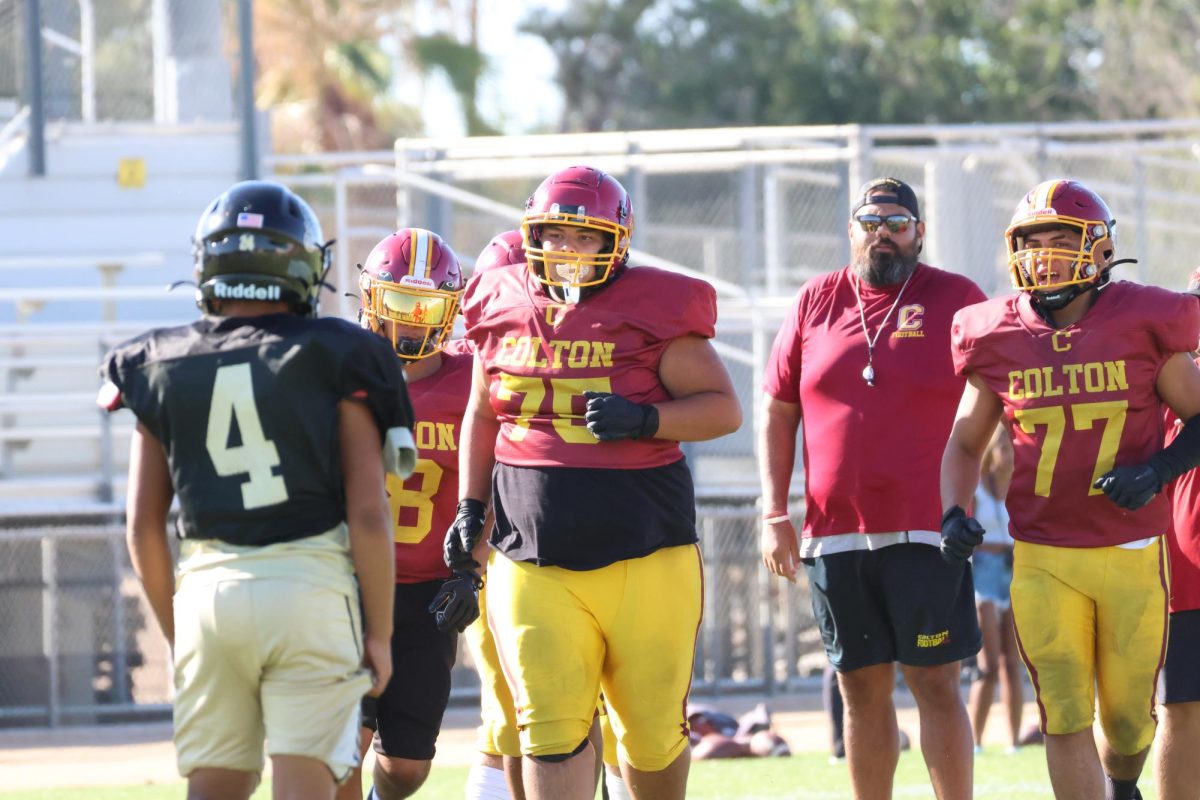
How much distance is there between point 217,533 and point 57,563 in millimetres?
8290

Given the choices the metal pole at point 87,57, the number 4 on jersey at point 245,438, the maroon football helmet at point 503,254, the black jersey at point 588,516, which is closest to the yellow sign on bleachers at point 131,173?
the metal pole at point 87,57

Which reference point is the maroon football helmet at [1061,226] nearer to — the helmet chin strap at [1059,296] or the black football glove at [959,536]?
the helmet chin strap at [1059,296]

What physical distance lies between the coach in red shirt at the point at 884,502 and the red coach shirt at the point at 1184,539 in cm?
68

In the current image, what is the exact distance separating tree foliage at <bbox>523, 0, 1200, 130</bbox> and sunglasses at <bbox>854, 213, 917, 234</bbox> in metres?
21.5

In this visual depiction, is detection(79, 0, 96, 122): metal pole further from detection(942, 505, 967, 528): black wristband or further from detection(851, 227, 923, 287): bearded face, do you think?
detection(942, 505, 967, 528): black wristband

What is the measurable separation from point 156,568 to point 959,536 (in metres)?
2.45

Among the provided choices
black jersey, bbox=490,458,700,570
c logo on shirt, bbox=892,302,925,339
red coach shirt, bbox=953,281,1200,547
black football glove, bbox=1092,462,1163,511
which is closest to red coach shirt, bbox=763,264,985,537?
c logo on shirt, bbox=892,302,925,339

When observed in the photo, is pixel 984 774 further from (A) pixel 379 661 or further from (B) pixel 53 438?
(B) pixel 53 438

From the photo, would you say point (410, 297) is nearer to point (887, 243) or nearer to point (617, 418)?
point (617, 418)

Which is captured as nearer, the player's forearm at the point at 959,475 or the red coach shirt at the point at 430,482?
the player's forearm at the point at 959,475

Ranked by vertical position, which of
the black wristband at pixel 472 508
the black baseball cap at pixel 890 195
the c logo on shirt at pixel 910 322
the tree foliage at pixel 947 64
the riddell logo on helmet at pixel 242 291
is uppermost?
the tree foliage at pixel 947 64

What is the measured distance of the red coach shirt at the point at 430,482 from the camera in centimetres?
584

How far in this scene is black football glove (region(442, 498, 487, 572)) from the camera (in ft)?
17.8

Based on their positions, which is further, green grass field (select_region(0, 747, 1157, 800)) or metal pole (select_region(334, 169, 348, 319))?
metal pole (select_region(334, 169, 348, 319))
